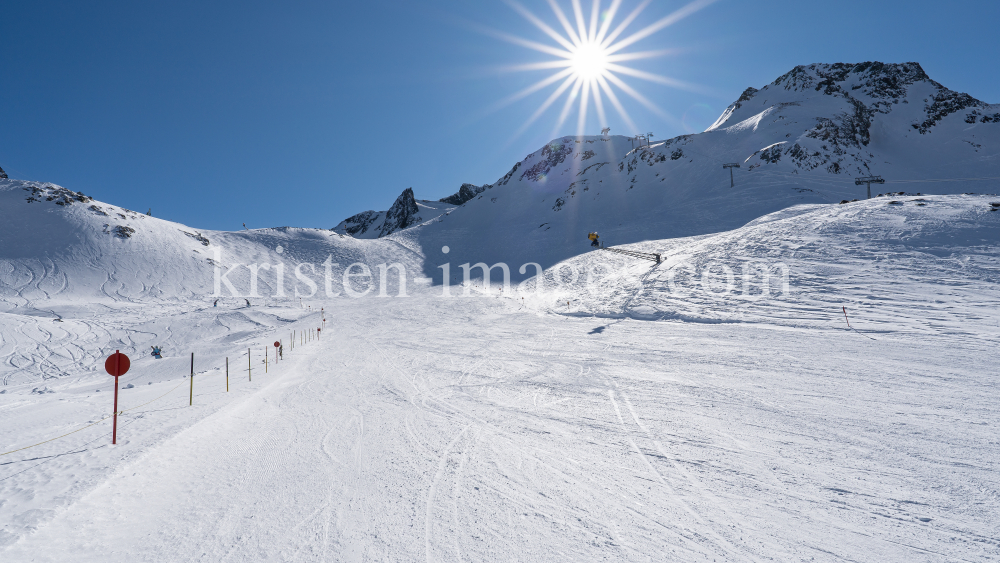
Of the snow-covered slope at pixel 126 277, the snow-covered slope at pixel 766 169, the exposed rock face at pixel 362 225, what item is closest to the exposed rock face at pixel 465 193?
the exposed rock face at pixel 362 225

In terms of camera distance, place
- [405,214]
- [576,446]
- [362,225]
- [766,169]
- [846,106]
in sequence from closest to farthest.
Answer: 1. [576,446]
2. [766,169]
3. [846,106]
4. [405,214]
5. [362,225]

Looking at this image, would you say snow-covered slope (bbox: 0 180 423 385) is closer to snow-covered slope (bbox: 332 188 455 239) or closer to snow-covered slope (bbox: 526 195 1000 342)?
snow-covered slope (bbox: 526 195 1000 342)

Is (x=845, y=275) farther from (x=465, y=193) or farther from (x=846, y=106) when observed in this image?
(x=465, y=193)

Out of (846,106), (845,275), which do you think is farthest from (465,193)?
(845,275)

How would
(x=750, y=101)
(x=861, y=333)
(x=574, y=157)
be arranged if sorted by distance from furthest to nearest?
(x=574, y=157), (x=750, y=101), (x=861, y=333)

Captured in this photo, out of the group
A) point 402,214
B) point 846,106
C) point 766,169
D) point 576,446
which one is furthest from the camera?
point 402,214

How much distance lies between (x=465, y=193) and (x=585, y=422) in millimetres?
161509

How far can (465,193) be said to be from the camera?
163m

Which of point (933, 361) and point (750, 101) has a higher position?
point (750, 101)

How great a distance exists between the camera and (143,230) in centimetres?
5347

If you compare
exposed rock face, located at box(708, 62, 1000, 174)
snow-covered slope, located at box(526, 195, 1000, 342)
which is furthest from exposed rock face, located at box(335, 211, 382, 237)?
snow-covered slope, located at box(526, 195, 1000, 342)

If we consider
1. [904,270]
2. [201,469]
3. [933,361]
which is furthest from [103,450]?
[904,270]

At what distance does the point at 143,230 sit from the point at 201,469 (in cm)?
6704

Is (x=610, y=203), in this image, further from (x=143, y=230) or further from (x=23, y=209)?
(x=23, y=209)
